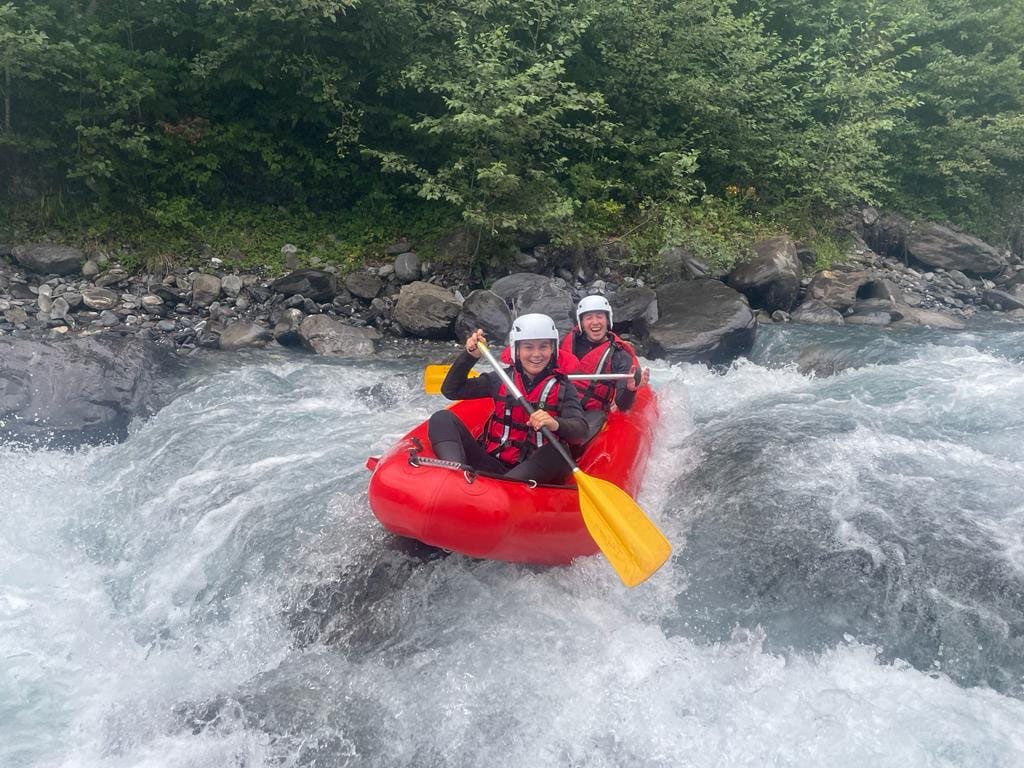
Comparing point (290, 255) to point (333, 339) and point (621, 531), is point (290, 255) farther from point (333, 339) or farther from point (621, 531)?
point (621, 531)

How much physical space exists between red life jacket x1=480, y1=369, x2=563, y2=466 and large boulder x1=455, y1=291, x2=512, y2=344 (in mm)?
3439

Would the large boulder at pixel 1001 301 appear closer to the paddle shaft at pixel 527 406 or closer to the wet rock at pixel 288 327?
the paddle shaft at pixel 527 406

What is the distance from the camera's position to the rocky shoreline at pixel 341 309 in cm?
554

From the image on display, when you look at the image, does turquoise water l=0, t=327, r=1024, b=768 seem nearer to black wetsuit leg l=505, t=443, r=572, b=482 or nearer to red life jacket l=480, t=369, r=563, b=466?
black wetsuit leg l=505, t=443, r=572, b=482

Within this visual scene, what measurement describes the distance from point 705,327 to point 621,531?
14.7ft

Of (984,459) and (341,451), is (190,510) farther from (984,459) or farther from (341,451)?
(984,459)

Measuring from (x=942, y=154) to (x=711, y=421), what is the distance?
842 cm

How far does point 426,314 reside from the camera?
7680 millimetres

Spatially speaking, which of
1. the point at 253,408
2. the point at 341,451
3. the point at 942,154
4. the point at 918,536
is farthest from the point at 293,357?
the point at 942,154

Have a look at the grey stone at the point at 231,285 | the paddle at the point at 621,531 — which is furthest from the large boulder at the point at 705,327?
the grey stone at the point at 231,285

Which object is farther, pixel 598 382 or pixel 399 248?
pixel 399 248

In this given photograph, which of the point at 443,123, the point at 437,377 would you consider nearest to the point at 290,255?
the point at 443,123

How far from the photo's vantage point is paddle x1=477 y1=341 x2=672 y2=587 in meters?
3.14

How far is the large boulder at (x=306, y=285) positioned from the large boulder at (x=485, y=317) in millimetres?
1501
